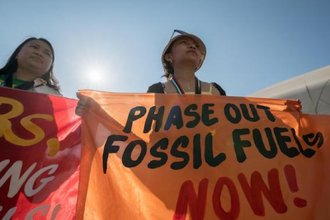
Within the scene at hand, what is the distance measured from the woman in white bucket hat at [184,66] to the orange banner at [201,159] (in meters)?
0.32

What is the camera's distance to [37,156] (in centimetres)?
142

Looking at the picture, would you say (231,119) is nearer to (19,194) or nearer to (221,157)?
(221,157)

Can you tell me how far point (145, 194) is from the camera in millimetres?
1324

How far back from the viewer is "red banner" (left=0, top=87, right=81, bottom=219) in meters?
1.27

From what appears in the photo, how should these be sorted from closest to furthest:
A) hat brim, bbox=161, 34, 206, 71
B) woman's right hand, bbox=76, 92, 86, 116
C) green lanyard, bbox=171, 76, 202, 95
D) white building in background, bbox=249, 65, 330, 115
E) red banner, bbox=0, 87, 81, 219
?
red banner, bbox=0, 87, 81, 219
woman's right hand, bbox=76, 92, 86, 116
green lanyard, bbox=171, 76, 202, 95
hat brim, bbox=161, 34, 206, 71
white building in background, bbox=249, 65, 330, 115

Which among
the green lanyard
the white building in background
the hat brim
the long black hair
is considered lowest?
the green lanyard

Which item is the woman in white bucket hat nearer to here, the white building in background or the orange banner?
the orange banner

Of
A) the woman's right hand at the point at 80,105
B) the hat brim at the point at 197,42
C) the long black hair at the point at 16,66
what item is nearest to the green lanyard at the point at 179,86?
the hat brim at the point at 197,42

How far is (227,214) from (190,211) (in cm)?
22

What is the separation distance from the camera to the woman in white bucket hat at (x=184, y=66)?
209 centimetres

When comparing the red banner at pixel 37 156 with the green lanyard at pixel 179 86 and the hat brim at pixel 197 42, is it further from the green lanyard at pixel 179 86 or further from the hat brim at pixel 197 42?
the hat brim at pixel 197 42

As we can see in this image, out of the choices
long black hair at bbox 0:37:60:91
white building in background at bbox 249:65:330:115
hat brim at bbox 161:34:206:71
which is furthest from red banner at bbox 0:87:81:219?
white building in background at bbox 249:65:330:115

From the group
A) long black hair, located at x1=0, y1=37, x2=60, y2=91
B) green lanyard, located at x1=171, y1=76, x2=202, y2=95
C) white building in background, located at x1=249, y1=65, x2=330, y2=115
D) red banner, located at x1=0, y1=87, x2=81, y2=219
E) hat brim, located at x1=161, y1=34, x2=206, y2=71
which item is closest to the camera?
red banner, located at x1=0, y1=87, x2=81, y2=219

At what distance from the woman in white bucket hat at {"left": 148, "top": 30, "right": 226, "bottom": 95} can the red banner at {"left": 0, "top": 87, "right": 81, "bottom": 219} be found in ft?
2.70
